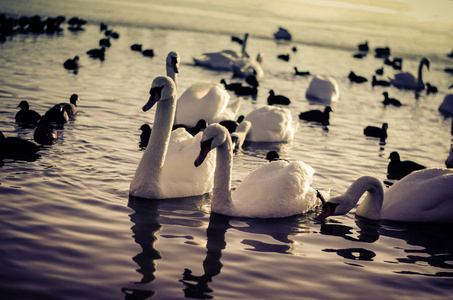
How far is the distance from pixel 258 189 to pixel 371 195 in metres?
1.78

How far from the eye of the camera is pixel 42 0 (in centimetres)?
6525

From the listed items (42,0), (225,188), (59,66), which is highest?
(42,0)

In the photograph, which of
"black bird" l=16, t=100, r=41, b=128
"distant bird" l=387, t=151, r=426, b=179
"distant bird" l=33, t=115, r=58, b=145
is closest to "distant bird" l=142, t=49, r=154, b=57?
"black bird" l=16, t=100, r=41, b=128

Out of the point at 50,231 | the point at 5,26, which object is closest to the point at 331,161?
the point at 50,231

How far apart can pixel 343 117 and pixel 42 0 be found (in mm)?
53566

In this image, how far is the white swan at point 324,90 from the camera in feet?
74.4

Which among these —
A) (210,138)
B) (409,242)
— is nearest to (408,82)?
(409,242)

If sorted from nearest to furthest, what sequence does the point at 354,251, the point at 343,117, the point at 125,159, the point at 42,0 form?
the point at 354,251, the point at 125,159, the point at 343,117, the point at 42,0

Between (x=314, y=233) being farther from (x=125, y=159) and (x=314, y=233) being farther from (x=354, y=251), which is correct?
(x=125, y=159)

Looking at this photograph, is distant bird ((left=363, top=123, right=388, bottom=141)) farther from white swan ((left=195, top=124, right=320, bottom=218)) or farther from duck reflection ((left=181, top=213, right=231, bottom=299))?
duck reflection ((left=181, top=213, right=231, bottom=299))

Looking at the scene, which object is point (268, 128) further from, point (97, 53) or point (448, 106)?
point (97, 53)

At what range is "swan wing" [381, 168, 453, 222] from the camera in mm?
8945

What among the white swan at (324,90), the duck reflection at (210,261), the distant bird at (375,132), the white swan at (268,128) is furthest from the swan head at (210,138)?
the white swan at (324,90)

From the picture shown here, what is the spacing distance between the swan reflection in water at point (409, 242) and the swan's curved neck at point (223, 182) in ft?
4.54
